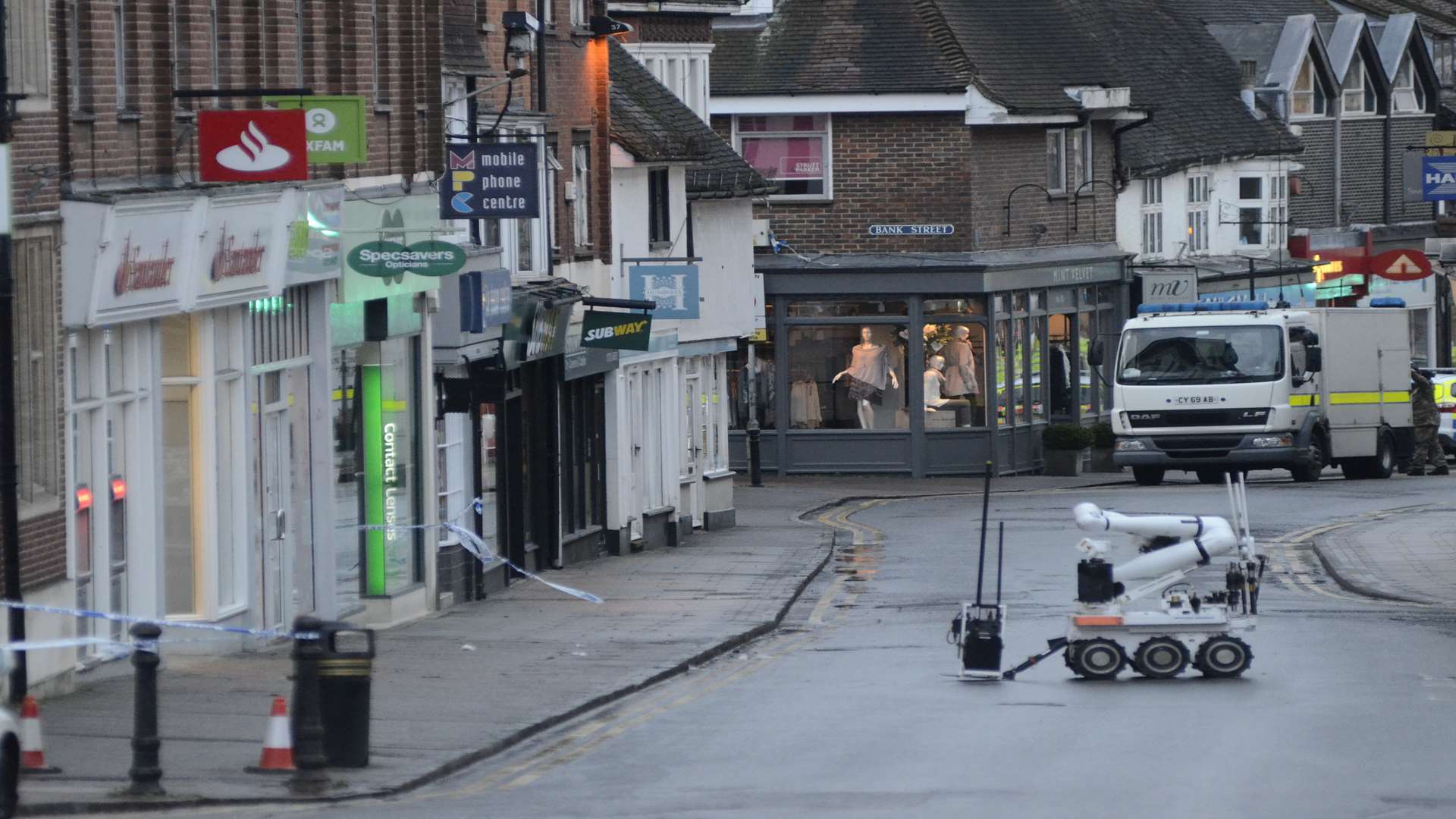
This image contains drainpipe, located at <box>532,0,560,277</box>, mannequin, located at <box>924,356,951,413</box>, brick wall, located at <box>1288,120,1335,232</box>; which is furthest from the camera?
brick wall, located at <box>1288,120,1335,232</box>

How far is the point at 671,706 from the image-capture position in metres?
17.2

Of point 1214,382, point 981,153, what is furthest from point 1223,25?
point 1214,382

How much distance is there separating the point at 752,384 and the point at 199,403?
91.0 feet

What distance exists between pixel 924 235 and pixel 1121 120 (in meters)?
6.39

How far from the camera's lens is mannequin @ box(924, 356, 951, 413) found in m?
46.3

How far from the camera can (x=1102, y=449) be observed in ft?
155

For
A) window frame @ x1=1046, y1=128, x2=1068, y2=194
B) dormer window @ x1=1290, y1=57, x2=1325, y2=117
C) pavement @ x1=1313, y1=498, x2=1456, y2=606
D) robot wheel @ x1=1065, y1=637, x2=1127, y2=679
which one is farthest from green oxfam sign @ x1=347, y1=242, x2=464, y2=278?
dormer window @ x1=1290, y1=57, x2=1325, y2=117

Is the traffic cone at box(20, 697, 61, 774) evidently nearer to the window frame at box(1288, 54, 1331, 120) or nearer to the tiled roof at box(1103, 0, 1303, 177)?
the tiled roof at box(1103, 0, 1303, 177)

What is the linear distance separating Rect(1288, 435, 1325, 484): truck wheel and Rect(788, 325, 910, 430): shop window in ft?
28.0

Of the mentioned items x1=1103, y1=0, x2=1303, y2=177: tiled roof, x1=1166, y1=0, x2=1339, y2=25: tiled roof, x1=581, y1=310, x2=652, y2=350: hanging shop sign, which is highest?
x1=1166, y1=0, x2=1339, y2=25: tiled roof

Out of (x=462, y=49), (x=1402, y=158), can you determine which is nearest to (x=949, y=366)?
(x=462, y=49)

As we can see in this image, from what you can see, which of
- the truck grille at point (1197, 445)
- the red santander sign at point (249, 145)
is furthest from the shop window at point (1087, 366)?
the red santander sign at point (249, 145)

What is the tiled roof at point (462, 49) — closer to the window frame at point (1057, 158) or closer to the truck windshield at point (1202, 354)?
the truck windshield at point (1202, 354)

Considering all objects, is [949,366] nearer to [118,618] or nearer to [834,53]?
[834,53]
